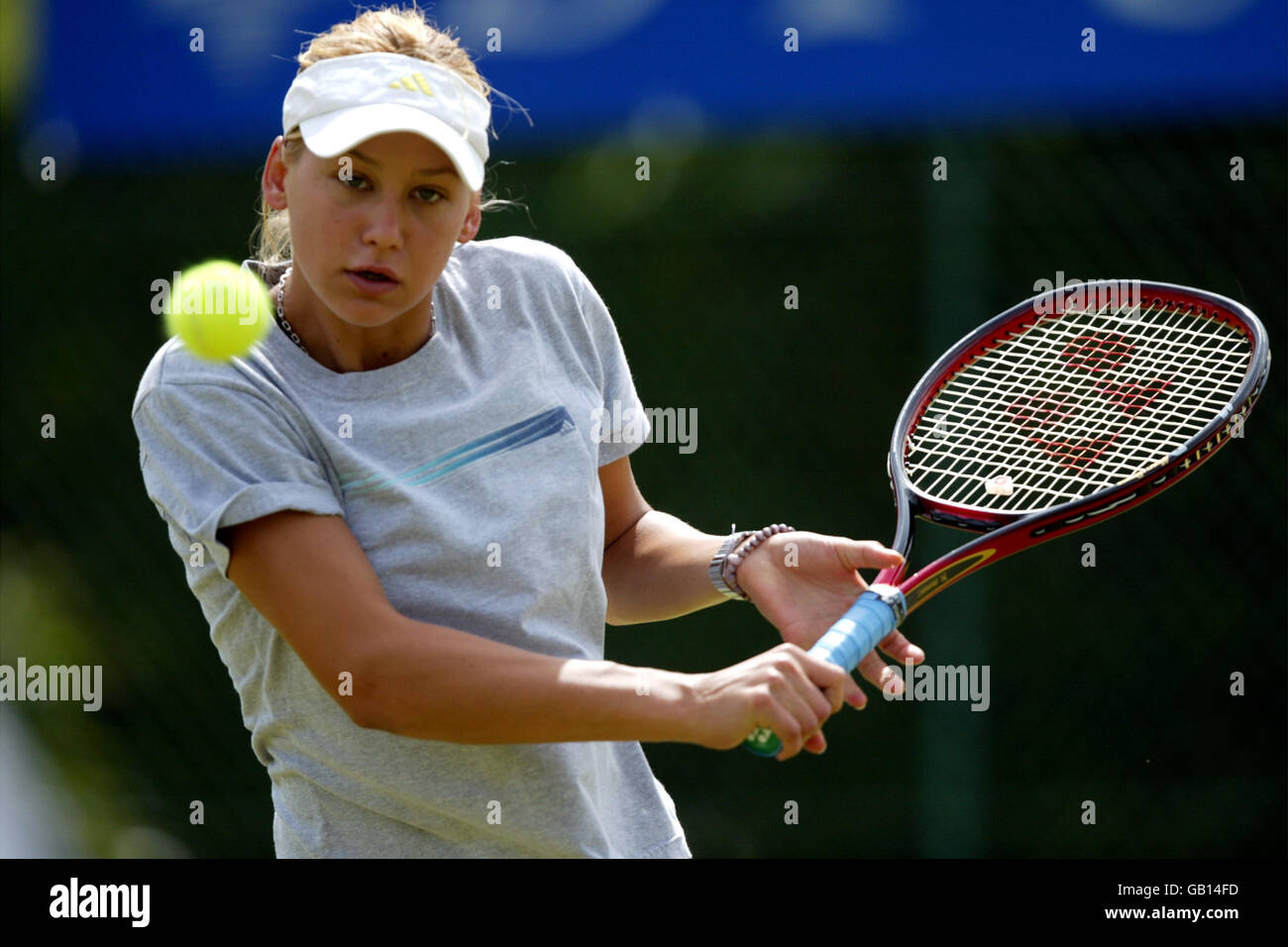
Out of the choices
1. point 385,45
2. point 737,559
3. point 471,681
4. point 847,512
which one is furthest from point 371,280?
point 847,512

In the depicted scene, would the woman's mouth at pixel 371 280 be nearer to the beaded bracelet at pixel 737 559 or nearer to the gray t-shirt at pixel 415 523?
the gray t-shirt at pixel 415 523

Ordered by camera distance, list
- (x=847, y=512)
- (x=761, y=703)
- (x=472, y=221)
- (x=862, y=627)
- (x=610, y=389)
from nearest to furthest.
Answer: (x=761, y=703) → (x=862, y=627) → (x=472, y=221) → (x=610, y=389) → (x=847, y=512)

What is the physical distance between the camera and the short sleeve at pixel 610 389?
6.27 feet

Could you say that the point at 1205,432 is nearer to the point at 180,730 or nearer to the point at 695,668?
the point at 695,668

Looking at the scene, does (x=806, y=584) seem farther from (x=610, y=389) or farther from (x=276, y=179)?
(x=276, y=179)

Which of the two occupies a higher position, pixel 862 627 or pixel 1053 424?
pixel 1053 424

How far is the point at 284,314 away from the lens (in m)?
1.70

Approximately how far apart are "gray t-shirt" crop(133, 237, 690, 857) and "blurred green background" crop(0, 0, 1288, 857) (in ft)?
7.15

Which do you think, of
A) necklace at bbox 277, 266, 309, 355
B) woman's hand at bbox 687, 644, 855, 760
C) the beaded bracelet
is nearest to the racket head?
the beaded bracelet

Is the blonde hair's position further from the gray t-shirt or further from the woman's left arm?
the woman's left arm

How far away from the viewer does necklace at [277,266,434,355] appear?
66.0 inches

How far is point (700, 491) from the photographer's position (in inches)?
156

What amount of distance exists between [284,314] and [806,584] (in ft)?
2.22
